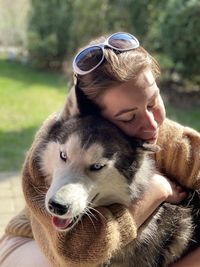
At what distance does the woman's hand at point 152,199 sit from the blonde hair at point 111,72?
51cm

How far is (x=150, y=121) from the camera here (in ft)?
6.80

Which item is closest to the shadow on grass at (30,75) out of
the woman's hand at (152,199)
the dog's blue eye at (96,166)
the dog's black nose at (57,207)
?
the woman's hand at (152,199)

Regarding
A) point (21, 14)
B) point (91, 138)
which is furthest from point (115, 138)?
point (21, 14)

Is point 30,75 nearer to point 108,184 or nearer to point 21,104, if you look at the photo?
point 21,104

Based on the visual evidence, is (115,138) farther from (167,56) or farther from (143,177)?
(167,56)

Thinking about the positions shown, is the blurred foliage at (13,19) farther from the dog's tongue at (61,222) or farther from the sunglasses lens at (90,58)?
the dog's tongue at (61,222)

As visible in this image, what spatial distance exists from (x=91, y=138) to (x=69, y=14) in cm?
959

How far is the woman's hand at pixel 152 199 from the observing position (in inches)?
86.3

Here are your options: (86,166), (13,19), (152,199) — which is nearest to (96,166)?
(86,166)

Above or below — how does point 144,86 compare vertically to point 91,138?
above

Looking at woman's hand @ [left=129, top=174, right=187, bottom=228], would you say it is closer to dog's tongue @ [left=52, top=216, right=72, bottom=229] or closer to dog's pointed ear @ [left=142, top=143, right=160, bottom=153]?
dog's pointed ear @ [left=142, top=143, right=160, bottom=153]

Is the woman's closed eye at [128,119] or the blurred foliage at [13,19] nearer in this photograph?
the woman's closed eye at [128,119]

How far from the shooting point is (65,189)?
6.14ft

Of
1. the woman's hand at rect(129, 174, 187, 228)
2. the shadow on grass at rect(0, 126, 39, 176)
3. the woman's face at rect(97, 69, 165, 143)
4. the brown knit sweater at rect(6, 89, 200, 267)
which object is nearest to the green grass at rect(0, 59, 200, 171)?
the shadow on grass at rect(0, 126, 39, 176)
